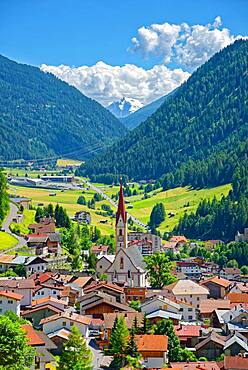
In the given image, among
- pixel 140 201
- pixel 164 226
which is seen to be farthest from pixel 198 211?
pixel 140 201

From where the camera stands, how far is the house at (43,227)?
3636 inches

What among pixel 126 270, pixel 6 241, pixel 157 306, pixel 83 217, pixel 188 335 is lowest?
pixel 188 335

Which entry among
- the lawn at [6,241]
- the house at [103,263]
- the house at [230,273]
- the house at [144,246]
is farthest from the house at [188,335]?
the house at [144,246]

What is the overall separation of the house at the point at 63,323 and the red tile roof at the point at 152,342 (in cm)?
515

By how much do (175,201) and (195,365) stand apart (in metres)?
134

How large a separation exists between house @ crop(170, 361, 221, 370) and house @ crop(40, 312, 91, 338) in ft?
27.5

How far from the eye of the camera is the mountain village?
46.4 metres

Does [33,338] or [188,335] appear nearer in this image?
[33,338]

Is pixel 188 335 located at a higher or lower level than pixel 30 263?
lower

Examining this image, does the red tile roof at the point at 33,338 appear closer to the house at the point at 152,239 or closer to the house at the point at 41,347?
the house at the point at 41,347

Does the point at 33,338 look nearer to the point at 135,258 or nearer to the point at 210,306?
the point at 210,306

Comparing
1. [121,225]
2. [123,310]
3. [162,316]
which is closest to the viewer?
[162,316]

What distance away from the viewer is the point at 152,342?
46812 millimetres

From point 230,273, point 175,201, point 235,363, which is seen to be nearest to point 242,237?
point 230,273
